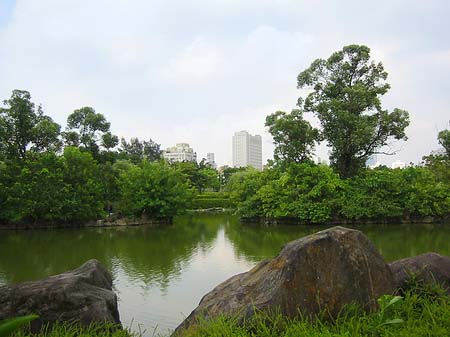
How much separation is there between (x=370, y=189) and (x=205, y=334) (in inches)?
767

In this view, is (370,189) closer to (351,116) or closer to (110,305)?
(351,116)

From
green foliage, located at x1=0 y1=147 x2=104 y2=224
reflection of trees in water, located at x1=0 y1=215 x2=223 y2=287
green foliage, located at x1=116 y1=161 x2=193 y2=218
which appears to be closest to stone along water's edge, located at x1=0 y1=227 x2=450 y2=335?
reflection of trees in water, located at x1=0 y1=215 x2=223 y2=287

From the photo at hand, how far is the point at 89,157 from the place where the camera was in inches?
887

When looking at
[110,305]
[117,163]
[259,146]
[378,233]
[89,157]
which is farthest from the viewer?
[259,146]

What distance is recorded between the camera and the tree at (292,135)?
2095 cm

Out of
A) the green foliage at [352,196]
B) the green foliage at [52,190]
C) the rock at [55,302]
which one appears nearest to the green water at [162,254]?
the green foliage at [352,196]

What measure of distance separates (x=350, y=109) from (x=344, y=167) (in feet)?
10.8

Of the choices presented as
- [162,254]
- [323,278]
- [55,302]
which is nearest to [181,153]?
[162,254]

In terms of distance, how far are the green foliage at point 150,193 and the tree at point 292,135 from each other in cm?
594

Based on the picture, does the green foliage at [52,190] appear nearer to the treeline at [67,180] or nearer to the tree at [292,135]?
the treeline at [67,180]

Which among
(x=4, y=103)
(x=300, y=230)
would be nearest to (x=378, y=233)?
(x=300, y=230)

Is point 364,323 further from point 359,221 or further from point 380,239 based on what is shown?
point 359,221

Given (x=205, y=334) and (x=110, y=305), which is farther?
(x=110, y=305)

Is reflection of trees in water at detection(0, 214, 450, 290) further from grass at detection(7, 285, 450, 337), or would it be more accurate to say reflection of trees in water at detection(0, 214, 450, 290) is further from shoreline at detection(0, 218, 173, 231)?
grass at detection(7, 285, 450, 337)
